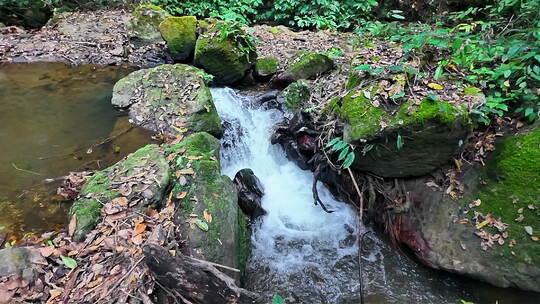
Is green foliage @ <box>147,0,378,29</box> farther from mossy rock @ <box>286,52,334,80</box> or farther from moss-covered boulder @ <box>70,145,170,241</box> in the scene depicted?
moss-covered boulder @ <box>70,145,170,241</box>

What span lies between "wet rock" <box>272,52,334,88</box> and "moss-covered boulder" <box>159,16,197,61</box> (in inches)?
99.7

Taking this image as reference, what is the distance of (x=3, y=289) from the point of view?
3012 millimetres

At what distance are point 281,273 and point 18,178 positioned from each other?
3775 millimetres

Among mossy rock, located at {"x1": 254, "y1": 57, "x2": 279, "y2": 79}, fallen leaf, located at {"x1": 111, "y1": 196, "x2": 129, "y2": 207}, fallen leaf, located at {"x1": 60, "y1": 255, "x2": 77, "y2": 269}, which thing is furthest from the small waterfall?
fallen leaf, located at {"x1": 60, "y1": 255, "x2": 77, "y2": 269}

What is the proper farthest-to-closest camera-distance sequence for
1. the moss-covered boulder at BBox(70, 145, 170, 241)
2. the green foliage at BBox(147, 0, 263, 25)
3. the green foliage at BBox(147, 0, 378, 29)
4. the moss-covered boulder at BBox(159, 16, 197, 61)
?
the green foliage at BBox(147, 0, 263, 25)
the green foliage at BBox(147, 0, 378, 29)
the moss-covered boulder at BBox(159, 16, 197, 61)
the moss-covered boulder at BBox(70, 145, 170, 241)

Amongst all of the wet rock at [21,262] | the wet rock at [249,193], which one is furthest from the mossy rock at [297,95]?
the wet rock at [21,262]

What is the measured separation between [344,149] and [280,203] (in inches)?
68.5

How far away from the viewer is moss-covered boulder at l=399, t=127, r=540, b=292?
13.2ft

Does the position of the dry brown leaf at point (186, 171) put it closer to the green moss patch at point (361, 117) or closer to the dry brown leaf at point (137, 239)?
the dry brown leaf at point (137, 239)

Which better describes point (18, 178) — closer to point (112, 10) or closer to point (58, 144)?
point (58, 144)

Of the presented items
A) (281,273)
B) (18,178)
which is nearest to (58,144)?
(18,178)

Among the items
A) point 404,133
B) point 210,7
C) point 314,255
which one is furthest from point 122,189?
point 210,7

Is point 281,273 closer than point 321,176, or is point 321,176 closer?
point 281,273

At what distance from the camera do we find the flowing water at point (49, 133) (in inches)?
171
